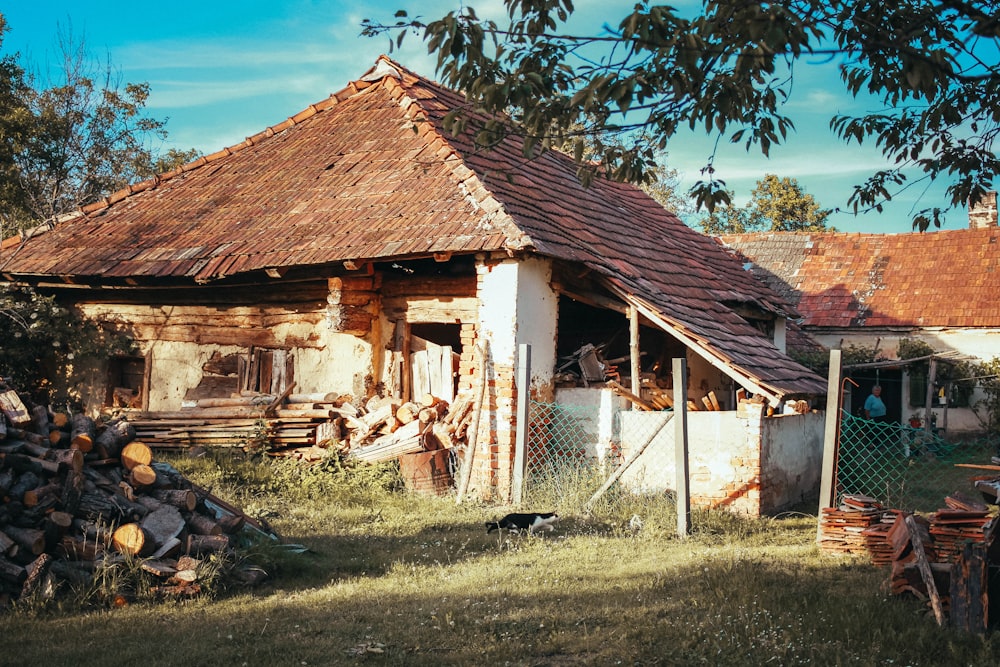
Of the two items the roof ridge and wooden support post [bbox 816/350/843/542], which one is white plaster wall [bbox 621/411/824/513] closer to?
wooden support post [bbox 816/350/843/542]

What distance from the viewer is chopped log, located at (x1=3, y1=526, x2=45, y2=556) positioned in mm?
5887

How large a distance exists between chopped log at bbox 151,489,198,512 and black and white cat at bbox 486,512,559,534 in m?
2.75

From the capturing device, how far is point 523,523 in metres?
8.43

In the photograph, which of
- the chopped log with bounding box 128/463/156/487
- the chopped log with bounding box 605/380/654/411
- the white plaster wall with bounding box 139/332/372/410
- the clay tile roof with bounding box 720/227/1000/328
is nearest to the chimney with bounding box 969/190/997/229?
the clay tile roof with bounding box 720/227/1000/328

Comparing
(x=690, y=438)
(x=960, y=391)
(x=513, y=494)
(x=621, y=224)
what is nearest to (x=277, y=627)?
(x=513, y=494)

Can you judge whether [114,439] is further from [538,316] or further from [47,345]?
[47,345]

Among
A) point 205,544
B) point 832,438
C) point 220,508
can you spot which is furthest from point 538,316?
point 205,544

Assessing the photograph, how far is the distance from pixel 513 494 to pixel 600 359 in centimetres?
273

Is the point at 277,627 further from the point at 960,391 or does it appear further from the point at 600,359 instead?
the point at 960,391

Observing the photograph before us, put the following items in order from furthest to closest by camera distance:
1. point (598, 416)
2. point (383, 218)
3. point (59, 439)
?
point (383, 218) → point (598, 416) → point (59, 439)

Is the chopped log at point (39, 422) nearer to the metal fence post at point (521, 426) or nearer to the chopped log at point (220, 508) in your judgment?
the chopped log at point (220, 508)

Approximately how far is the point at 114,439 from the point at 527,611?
369cm

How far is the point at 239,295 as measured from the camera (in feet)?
40.8

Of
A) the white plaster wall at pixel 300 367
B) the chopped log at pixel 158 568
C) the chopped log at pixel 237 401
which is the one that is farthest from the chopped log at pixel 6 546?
the white plaster wall at pixel 300 367
